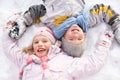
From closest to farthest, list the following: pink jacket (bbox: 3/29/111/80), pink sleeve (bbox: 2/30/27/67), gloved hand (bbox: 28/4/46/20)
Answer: pink jacket (bbox: 3/29/111/80), pink sleeve (bbox: 2/30/27/67), gloved hand (bbox: 28/4/46/20)

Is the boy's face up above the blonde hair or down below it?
above

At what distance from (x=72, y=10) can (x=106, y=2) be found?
0.30 m

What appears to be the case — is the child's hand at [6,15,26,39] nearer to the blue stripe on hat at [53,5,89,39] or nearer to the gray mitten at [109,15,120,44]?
the blue stripe on hat at [53,5,89,39]

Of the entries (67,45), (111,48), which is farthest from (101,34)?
(67,45)

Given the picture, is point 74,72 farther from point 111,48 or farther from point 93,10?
point 93,10

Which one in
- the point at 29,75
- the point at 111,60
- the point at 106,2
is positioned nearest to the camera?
the point at 29,75

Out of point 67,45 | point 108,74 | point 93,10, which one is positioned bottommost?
point 108,74

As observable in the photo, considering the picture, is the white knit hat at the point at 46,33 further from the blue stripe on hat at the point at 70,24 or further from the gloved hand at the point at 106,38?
the gloved hand at the point at 106,38

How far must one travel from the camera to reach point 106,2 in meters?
2.20

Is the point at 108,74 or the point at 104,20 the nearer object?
the point at 108,74

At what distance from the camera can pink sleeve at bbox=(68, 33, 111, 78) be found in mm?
1797

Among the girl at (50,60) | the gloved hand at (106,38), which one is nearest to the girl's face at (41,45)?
the girl at (50,60)

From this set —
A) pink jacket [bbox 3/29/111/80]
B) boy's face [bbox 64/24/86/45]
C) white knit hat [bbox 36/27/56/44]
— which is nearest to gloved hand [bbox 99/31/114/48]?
pink jacket [bbox 3/29/111/80]

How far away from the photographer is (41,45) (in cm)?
183
